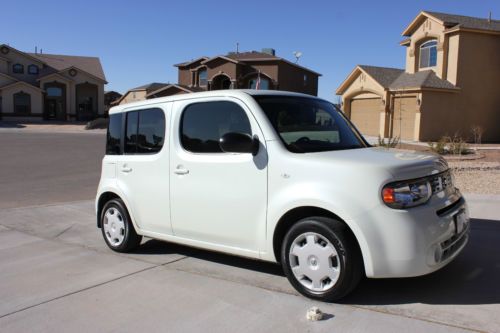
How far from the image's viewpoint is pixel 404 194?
3854 millimetres

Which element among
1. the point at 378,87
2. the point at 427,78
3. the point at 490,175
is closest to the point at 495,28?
the point at 427,78

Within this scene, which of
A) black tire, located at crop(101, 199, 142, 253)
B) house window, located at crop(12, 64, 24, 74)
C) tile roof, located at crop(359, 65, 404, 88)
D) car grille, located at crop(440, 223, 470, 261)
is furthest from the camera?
house window, located at crop(12, 64, 24, 74)

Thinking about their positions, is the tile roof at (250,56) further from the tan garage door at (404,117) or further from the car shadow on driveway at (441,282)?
the car shadow on driveway at (441,282)

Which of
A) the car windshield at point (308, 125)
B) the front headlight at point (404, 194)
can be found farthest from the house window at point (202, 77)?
the front headlight at point (404, 194)

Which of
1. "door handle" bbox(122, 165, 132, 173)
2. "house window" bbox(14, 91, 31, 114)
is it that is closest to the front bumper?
"door handle" bbox(122, 165, 132, 173)

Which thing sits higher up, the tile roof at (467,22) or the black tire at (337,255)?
the tile roof at (467,22)

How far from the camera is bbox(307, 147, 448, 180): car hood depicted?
12.8ft

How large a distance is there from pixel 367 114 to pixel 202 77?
2677 centimetres

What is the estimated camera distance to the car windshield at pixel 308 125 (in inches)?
183

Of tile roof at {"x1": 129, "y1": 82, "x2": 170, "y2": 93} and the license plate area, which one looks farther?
tile roof at {"x1": 129, "y1": 82, "x2": 170, "y2": 93}

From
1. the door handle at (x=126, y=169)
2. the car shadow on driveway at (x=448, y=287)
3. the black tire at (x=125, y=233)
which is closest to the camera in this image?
the car shadow on driveway at (x=448, y=287)

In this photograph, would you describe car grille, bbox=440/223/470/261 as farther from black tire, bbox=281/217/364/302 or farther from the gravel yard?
the gravel yard

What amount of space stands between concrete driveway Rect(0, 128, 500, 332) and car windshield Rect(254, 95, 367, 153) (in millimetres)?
1346

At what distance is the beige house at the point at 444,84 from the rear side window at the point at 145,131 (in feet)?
79.9
